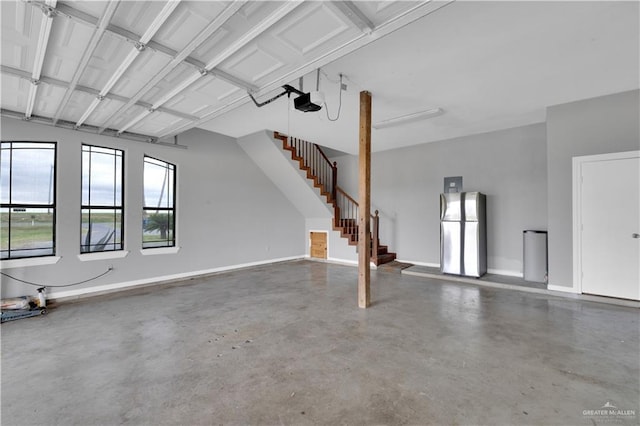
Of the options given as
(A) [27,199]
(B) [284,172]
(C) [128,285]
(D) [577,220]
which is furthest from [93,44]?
(D) [577,220]

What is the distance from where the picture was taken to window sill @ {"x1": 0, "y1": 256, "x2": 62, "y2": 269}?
4.08m

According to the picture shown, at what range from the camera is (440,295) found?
4.63 metres

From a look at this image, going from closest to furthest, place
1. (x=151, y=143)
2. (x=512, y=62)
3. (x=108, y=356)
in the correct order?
(x=108, y=356)
(x=512, y=62)
(x=151, y=143)

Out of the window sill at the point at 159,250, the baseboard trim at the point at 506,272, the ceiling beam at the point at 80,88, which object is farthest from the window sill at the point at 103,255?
the baseboard trim at the point at 506,272

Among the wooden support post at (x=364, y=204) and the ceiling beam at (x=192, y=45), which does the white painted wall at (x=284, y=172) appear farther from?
the ceiling beam at (x=192, y=45)

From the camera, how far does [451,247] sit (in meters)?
5.81

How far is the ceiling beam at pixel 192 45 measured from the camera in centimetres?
193

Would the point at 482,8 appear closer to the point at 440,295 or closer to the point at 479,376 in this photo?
the point at 479,376

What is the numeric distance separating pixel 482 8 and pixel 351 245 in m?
5.83

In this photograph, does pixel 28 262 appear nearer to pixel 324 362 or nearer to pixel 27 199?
pixel 27 199

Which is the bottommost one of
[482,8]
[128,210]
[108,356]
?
[108,356]

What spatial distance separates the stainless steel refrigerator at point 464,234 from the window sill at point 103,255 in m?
6.48

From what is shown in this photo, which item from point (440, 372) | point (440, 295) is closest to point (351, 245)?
point (440, 295)

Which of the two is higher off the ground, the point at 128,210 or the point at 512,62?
the point at 512,62
